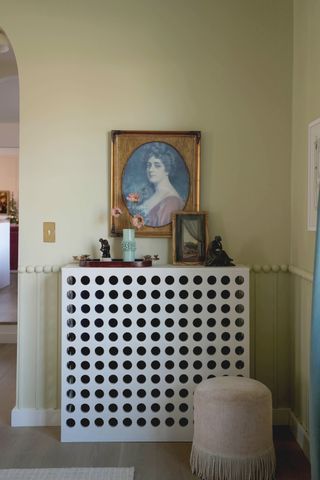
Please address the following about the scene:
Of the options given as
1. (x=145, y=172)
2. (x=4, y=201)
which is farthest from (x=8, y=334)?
(x=4, y=201)

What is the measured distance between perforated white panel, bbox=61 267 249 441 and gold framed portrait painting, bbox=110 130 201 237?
1.22ft

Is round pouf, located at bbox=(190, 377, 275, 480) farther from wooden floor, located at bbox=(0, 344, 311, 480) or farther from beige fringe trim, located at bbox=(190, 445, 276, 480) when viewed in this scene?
wooden floor, located at bbox=(0, 344, 311, 480)

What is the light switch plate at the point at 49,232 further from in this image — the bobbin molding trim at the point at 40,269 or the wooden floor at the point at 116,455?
the wooden floor at the point at 116,455

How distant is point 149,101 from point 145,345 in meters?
1.39

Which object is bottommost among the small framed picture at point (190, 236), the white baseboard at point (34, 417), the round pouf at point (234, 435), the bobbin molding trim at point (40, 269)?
the white baseboard at point (34, 417)

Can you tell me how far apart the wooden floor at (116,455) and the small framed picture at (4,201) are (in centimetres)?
910

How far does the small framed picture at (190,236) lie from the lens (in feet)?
10.0

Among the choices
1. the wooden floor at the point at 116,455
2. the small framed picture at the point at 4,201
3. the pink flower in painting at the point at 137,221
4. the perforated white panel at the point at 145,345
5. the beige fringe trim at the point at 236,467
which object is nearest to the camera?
the beige fringe trim at the point at 236,467

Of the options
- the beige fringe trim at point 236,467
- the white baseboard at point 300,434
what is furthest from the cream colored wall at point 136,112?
the beige fringe trim at point 236,467

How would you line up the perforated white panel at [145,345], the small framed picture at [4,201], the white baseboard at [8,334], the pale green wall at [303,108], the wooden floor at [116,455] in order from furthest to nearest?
the small framed picture at [4,201] → the white baseboard at [8,334] → the perforated white panel at [145,345] → the pale green wall at [303,108] → the wooden floor at [116,455]

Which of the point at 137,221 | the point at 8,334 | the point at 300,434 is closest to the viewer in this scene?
the point at 300,434

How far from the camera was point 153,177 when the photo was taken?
A: 3104mm

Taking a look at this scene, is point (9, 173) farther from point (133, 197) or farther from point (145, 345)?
point (145, 345)

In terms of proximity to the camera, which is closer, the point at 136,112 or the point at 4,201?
the point at 136,112
